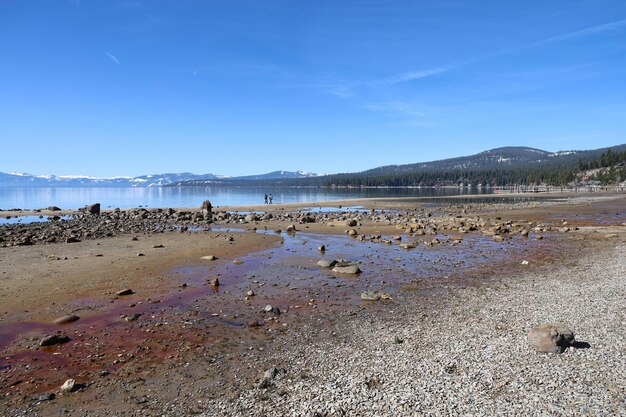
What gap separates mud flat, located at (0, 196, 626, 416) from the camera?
898 centimetres

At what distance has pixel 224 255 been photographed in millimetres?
27641

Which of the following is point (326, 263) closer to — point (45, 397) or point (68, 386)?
point (68, 386)

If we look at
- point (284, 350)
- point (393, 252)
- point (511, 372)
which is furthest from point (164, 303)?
point (393, 252)

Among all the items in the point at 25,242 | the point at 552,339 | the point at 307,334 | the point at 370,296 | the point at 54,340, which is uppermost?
the point at 25,242

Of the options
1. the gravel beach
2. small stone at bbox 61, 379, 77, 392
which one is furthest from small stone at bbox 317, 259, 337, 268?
small stone at bbox 61, 379, 77, 392

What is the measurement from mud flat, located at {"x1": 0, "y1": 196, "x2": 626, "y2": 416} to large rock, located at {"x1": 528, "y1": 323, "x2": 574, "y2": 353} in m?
0.32

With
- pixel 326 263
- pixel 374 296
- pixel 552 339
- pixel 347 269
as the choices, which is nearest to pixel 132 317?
pixel 374 296

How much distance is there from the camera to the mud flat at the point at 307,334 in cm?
898

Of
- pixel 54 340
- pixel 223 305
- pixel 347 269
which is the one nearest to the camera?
pixel 54 340

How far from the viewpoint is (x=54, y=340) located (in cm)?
1244

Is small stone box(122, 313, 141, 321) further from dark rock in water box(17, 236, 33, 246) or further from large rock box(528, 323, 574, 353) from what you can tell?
dark rock in water box(17, 236, 33, 246)

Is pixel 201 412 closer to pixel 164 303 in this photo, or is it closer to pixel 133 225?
pixel 164 303

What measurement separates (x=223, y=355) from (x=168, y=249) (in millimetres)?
19386

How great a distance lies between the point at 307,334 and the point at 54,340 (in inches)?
319
